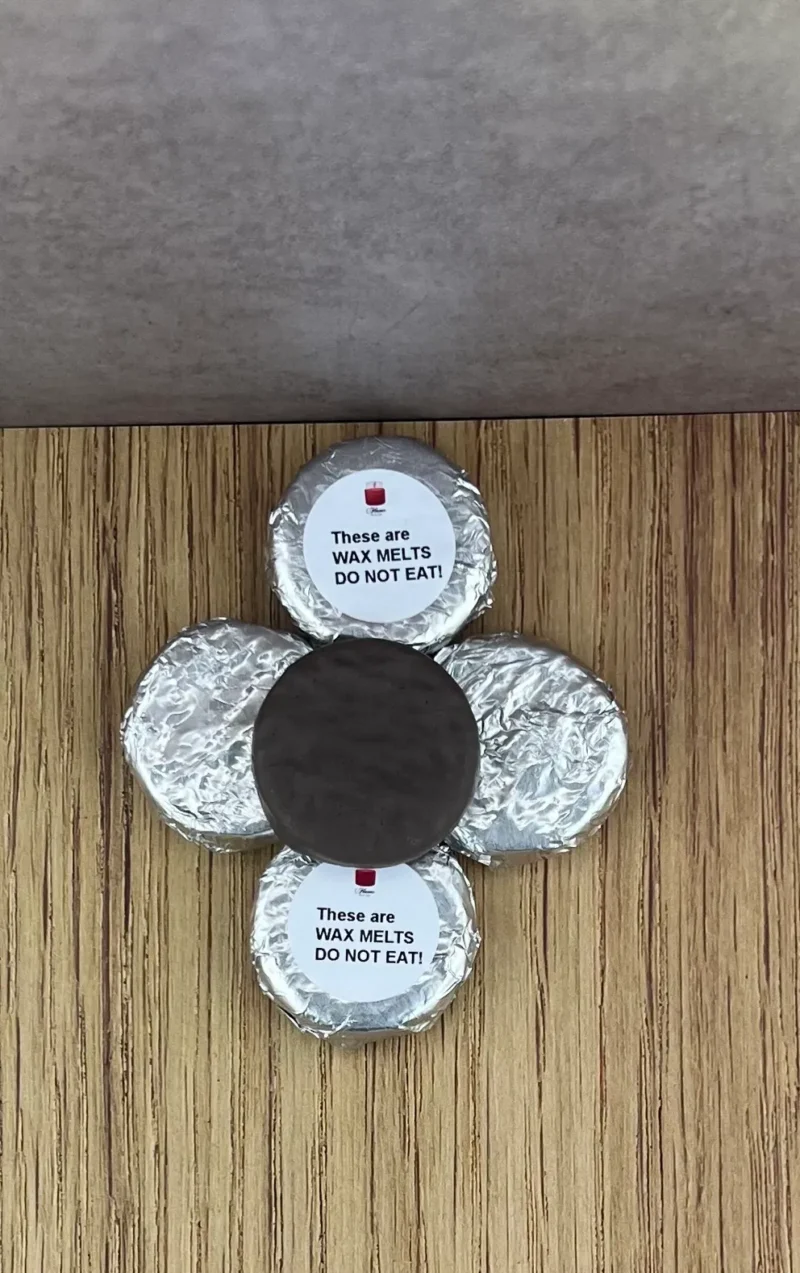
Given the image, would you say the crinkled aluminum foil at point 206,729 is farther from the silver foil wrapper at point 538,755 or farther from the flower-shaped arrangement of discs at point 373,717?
the silver foil wrapper at point 538,755

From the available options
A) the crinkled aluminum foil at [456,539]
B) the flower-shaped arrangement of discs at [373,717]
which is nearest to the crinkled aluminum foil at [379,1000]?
the flower-shaped arrangement of discs at [373,717]

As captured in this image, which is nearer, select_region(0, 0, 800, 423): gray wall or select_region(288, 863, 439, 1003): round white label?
select_region(0, 0, 800, 423): gray wall

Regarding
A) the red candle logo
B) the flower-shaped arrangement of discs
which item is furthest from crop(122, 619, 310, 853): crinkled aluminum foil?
the red candle logo

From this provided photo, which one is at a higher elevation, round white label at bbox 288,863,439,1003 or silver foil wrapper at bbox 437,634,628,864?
silver foil wrapper at bbox 437,634,628,864

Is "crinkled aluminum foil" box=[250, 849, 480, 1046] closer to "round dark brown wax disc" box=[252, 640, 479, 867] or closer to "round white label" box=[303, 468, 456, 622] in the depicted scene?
"round dark brown wax disc" box=[252, 640, 479, 867]

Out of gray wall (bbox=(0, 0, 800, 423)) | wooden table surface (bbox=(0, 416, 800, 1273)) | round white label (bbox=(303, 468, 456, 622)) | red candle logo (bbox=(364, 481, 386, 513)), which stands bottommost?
wooden table surface (bbox=(0, 416, 800, 1273))

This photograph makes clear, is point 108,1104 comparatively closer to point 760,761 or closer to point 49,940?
point 49,940
